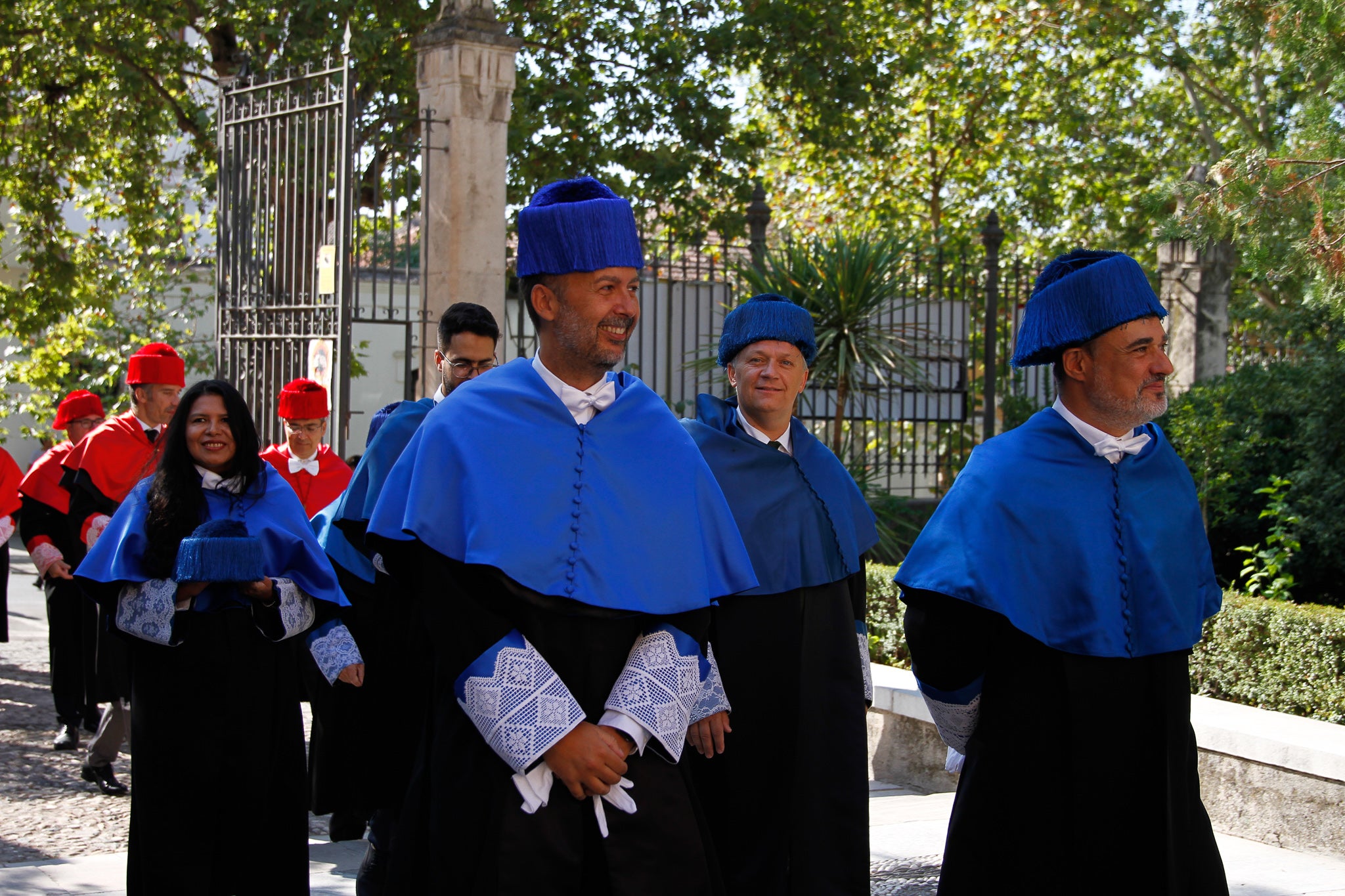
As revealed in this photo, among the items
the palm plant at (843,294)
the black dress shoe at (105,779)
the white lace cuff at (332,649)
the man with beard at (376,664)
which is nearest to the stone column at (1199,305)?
the palm plant at (843,294)

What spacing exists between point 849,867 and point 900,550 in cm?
683

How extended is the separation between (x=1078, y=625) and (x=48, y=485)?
7056 millimetres

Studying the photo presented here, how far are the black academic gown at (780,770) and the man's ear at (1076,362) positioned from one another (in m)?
1.33

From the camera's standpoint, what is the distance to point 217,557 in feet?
15.0

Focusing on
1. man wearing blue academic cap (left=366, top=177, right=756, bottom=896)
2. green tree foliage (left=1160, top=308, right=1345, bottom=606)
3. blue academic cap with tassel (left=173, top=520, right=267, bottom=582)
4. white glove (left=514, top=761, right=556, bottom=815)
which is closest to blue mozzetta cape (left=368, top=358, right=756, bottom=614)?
man wearing blue academic cap (left=366, top=177, right=756, bottom=896)

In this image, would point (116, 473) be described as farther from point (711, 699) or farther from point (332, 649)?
point (711, 699)

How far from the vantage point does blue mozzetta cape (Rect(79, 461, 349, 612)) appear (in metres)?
4.77

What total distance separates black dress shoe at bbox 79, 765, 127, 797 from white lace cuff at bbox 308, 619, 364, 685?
110 inches

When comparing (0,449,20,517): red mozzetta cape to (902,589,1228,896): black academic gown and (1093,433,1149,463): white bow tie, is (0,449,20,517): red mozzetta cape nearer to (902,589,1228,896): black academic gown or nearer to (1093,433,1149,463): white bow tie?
(902,589,1228,896): black academic gown

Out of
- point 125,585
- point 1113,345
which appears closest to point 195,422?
point 125,585

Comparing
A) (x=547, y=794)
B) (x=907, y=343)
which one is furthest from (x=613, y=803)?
(x=907, y=343)

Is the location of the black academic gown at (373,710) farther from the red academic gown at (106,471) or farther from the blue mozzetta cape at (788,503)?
the red academic gown at (106,471)

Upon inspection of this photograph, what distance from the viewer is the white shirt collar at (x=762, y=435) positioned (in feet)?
15.3

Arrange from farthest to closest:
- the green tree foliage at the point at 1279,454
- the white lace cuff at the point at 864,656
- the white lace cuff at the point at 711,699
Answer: the green tree foliage at the point at 1279,454 → the white lace cuff at the point at 864,656 → the white lace cuff at the point at 711,699
